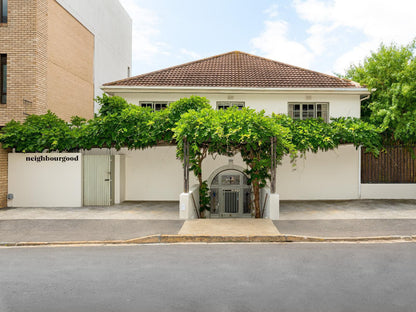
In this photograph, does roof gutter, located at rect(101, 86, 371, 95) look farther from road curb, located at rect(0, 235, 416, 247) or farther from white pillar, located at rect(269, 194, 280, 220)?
road curb, located at rect(0, 235, 416, 247)

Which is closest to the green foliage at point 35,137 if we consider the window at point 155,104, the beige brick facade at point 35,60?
the beige brick facade at point 35,60

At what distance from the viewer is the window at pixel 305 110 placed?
13.6 meters

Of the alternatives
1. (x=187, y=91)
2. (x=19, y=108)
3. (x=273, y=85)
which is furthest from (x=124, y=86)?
(x=273, y=85)

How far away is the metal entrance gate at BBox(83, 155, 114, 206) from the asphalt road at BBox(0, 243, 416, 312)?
503 cm

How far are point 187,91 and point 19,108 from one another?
690cm

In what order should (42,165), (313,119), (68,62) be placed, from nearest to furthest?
(42,165), (313,119), (68,62)

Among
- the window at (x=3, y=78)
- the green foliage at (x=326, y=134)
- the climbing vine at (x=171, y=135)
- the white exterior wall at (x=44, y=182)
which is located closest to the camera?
the climbing vine at (x=171, y=135)

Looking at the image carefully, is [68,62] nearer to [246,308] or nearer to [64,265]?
[64,265]

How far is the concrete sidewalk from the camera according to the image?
25.5ft

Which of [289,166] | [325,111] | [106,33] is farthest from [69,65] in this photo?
[325,111]

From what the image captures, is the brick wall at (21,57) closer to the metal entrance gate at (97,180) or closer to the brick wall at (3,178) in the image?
the brick wall at (3,178)

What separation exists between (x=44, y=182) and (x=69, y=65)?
6.95 meters

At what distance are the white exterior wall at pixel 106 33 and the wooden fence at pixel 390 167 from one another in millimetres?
15604

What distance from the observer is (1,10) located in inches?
494
